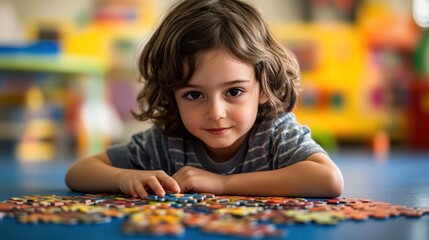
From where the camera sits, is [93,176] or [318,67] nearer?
[93,176]

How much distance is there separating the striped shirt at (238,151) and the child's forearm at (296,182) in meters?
0.06

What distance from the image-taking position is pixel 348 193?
5.11 feet

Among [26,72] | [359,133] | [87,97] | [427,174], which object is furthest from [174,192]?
[359,133]

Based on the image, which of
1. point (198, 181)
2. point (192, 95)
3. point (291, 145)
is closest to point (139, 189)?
point (198, 181)

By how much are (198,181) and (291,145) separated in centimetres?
25

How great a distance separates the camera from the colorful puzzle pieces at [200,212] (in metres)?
0.92

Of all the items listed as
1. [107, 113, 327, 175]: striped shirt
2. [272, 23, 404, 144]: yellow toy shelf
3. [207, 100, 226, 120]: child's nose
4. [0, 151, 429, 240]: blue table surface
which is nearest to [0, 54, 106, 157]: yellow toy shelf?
[0, 151, 429, 240]: blue table surface

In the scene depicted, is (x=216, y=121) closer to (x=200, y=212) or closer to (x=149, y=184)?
(x=149, y=184)

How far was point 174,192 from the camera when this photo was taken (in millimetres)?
1294

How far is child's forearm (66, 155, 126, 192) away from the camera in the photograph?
143cm

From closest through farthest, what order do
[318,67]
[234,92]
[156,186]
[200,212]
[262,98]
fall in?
1. [200,212]
2. [156,186]
3. [234,92]
4. [262,98]
5. [318,67]

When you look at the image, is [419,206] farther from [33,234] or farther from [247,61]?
[33,234]

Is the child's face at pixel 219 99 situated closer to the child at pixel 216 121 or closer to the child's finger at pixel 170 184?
the child at pixel 216 121

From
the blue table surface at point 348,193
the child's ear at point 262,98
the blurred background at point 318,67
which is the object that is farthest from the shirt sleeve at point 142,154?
the blurred background at point 318,67
